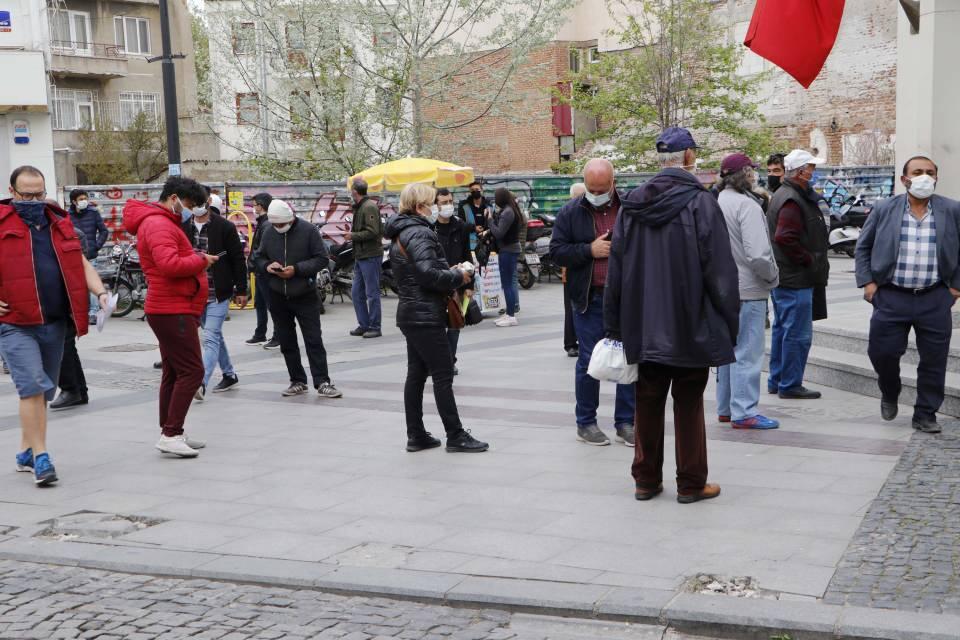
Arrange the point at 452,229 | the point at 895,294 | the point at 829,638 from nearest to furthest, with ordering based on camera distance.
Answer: the point at 829,638 < the point at 895,294 < the point at 452,229

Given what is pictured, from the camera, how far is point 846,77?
34500 mm

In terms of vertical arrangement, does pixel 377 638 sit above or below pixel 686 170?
below

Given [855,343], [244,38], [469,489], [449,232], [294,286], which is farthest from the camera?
[244,38]

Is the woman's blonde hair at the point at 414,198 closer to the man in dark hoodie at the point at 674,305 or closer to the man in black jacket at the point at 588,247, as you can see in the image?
the man in black jacket at the point at 588,247

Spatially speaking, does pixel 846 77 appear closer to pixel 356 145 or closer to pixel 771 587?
pixel 356 145

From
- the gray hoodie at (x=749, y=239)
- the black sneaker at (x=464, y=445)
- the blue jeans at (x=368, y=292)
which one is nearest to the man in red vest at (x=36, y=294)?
the black sneaker at (x=464, y=445)

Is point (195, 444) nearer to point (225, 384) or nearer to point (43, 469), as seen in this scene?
point (43, 469)

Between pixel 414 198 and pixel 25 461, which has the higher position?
pixel 414 198

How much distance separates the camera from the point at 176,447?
8.14 meters

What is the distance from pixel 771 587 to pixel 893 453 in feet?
9.57

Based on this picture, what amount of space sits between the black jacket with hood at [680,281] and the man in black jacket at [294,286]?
481 cm

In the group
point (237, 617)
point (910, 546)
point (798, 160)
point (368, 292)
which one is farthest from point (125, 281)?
point (910, 546)

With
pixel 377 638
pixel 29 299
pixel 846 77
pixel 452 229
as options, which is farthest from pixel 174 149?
pixel 846 77

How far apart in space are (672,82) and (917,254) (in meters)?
23.7
